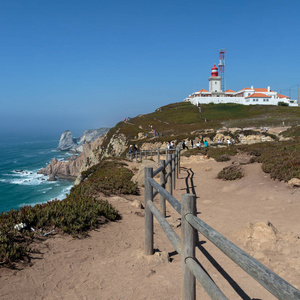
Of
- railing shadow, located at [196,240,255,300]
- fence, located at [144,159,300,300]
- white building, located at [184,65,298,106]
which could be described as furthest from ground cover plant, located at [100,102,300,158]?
fence, located at [144,159,300,300]

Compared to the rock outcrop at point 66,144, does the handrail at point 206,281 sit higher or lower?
higher

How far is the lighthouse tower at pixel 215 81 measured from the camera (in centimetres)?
9462

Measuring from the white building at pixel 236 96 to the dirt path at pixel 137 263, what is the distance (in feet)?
284

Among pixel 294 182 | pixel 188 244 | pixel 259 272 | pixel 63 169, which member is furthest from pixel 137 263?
pixel 63 169

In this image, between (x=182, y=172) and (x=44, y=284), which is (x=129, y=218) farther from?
(x=182, y=172)

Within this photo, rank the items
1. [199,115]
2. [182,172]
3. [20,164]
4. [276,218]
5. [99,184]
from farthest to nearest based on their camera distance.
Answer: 1. [20,164]
2. [199,115]
3. [182,172]
4. [99,184]
5. [276,218]

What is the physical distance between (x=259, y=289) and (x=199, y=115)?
73.6m

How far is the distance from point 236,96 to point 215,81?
9772 millimetres

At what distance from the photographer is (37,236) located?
17.3 ft

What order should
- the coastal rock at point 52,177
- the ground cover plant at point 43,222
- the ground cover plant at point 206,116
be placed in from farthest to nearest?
1. the ground cover plant at point 206,116
2. the coastal rock at point 52,177
3. the ground cover plant at point 43,222

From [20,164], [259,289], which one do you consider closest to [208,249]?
[259,289]

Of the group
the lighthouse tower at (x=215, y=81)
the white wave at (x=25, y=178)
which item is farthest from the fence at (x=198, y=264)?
the lighthouse tower at (x=215, y=81)

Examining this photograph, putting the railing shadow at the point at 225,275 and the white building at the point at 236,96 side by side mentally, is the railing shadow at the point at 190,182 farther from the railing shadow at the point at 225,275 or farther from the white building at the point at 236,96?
the white building at the point at 236,96

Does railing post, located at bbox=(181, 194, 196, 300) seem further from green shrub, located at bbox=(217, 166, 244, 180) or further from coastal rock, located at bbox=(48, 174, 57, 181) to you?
coastal rock, located at bbox=(48, 174, 57, 181)
